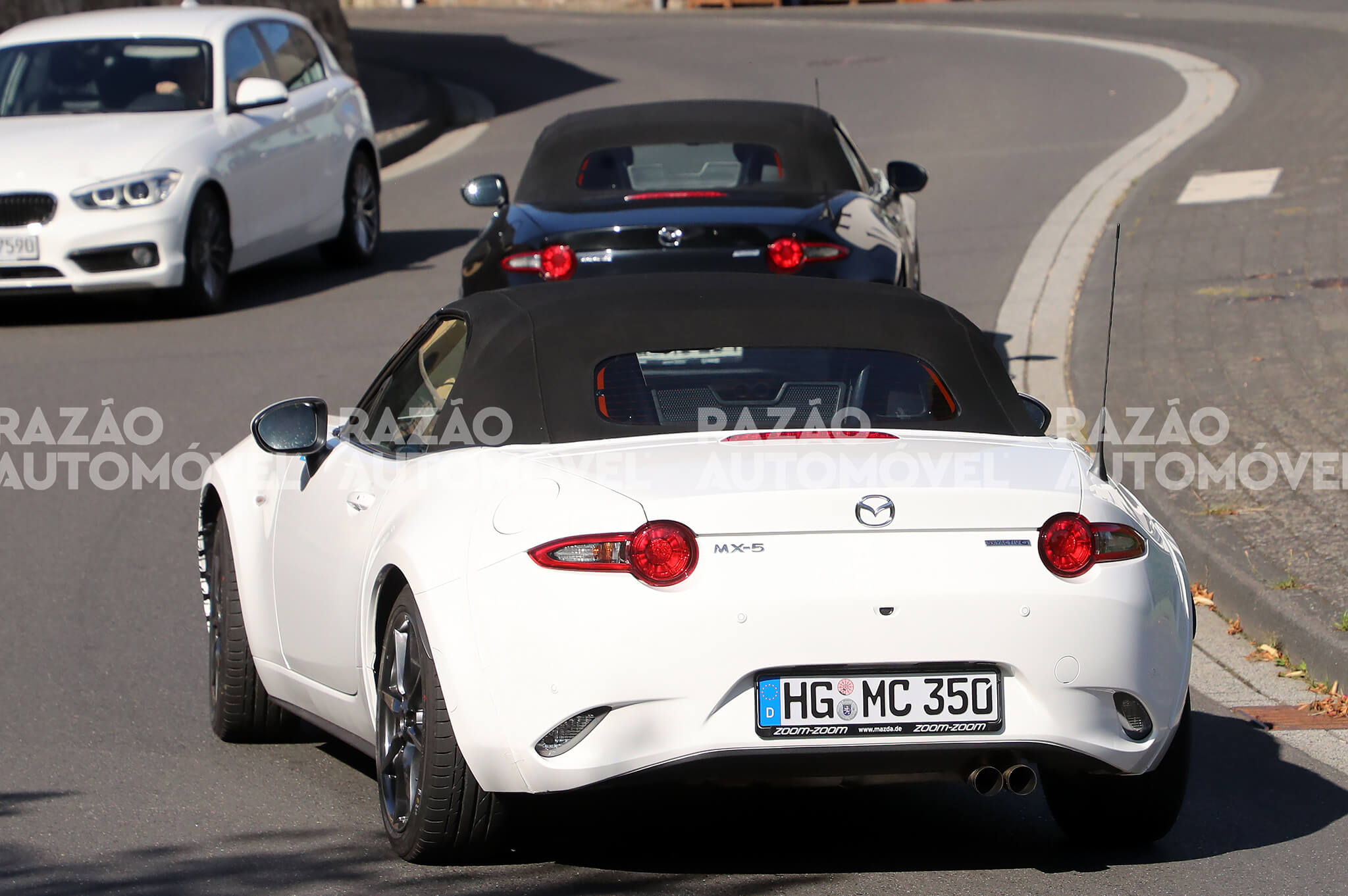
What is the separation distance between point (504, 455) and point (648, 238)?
4582mm

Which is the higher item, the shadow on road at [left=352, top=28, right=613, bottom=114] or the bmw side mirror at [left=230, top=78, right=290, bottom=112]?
the bmw side mirror at [left=230, top=78, right=290, bottom=112]

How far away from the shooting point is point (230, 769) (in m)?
5.94

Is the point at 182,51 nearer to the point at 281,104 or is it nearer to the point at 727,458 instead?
the point at 281,104

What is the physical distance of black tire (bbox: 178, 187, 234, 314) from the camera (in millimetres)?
13633

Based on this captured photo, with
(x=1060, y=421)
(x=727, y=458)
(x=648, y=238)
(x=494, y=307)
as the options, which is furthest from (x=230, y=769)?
(x=1060, y=421)

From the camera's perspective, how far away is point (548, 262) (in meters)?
9.48

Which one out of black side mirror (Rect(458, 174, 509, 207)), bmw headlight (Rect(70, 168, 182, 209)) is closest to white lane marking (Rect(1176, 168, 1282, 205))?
black side mirror (Rect(458, 174, 509, 207))

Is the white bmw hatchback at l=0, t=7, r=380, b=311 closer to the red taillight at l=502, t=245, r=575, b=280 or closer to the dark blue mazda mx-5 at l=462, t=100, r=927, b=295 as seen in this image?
the dark blue mazda mx-5 at l=462, t=100, r=927, b=295

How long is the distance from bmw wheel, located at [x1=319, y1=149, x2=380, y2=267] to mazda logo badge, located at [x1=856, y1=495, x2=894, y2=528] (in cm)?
1175

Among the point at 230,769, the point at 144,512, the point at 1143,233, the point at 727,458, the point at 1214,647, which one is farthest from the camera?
the point at 1143,233

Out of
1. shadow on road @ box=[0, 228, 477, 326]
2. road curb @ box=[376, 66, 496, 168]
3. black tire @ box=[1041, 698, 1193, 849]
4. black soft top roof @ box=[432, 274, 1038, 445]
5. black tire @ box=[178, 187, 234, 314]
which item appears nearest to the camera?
black tire @ box=[1041, 698, 1193, 849]

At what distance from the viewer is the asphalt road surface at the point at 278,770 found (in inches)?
193

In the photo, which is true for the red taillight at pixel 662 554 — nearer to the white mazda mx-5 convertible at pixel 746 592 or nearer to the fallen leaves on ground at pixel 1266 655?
the white mazda mx-5 convertible at pixel 746 592

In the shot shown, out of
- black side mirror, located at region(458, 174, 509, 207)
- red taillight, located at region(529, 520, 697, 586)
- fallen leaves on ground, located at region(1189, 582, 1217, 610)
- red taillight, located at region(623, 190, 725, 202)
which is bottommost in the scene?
fallen leaves on ground, located at region(1189, 582, 1217, 610)
